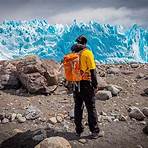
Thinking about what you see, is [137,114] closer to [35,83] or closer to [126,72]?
[35,83]

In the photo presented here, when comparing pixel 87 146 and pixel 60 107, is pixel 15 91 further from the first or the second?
pixel 87 146

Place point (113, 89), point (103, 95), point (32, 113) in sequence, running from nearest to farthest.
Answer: point (32, 113)
point (103, 95)
point (113, 89)

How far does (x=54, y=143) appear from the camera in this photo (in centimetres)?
1168

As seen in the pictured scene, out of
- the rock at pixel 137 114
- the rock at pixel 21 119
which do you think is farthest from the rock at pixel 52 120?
the rock at pixel 137 114

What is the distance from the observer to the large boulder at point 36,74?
16648 millimetres

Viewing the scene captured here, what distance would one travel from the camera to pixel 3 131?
45.5ft

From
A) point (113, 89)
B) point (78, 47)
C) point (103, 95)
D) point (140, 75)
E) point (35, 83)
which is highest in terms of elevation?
point (78, 47)

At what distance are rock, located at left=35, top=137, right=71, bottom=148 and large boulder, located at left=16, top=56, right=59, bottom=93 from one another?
4.92m

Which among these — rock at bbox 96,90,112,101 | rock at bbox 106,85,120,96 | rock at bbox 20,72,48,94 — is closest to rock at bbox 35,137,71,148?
rock at bbox 96,90,112,101

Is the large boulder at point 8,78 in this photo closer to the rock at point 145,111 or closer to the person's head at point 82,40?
the rock at point 145,111

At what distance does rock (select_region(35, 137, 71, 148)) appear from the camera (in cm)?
1167

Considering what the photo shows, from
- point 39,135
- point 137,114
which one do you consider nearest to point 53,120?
point 39,135

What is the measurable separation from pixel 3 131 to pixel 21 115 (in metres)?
1.12

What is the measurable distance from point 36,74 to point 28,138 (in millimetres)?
4288
